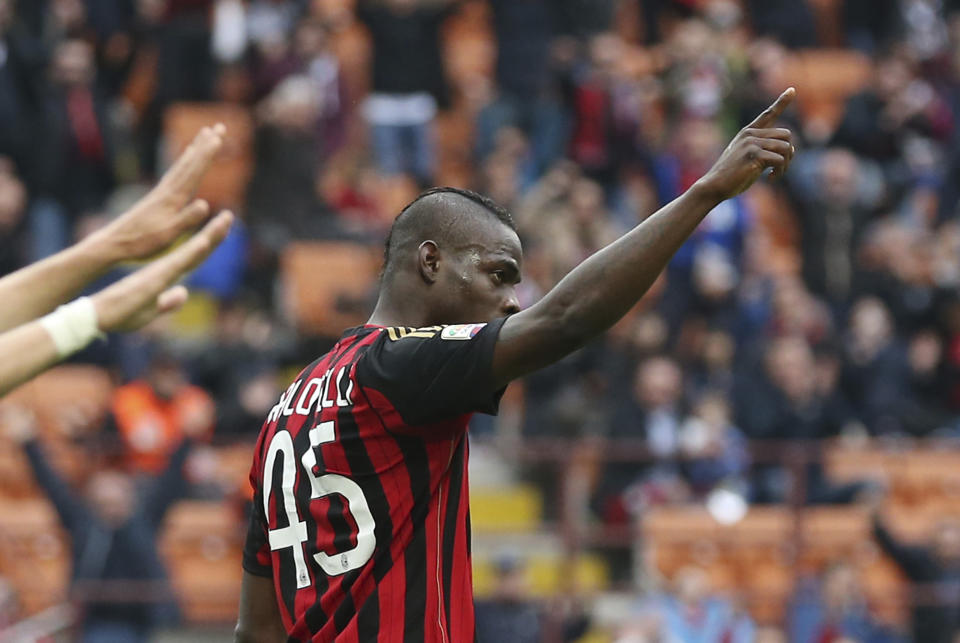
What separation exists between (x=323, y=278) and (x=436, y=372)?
34.1 feet

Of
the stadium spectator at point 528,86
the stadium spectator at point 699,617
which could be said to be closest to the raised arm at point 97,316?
the stadium spectator at point 699,617

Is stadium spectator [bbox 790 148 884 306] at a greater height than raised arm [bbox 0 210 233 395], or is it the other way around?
stadium spectator [bbox 790 148 884 306]

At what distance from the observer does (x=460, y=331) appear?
3824 millimetres

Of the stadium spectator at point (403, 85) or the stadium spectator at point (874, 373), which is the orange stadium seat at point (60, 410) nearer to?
the stadium spectator at point (403, 85)

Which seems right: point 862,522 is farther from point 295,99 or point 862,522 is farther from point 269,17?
point 269,17

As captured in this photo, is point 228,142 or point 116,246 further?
point 228,142

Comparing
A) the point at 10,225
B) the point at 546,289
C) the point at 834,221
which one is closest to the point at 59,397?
the point at 10,225

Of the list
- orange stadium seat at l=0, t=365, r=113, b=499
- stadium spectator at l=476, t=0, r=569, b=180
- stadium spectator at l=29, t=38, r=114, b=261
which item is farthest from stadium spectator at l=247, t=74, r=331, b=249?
orange stadium seat at l=0, t=365, r=113, b=499

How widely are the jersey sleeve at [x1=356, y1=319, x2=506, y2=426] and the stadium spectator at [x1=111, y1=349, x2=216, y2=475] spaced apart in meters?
8.24

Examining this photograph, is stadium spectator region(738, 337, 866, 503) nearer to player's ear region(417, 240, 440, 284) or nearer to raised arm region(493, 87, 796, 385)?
player's ear region(417, 240, 440, 284)

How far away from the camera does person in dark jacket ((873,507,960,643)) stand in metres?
12.0

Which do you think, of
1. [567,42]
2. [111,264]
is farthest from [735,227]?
[111,264]

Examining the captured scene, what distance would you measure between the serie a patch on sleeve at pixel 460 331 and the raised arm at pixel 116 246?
100 centimetres

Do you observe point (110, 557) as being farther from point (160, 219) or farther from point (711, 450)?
point (160, 219)
